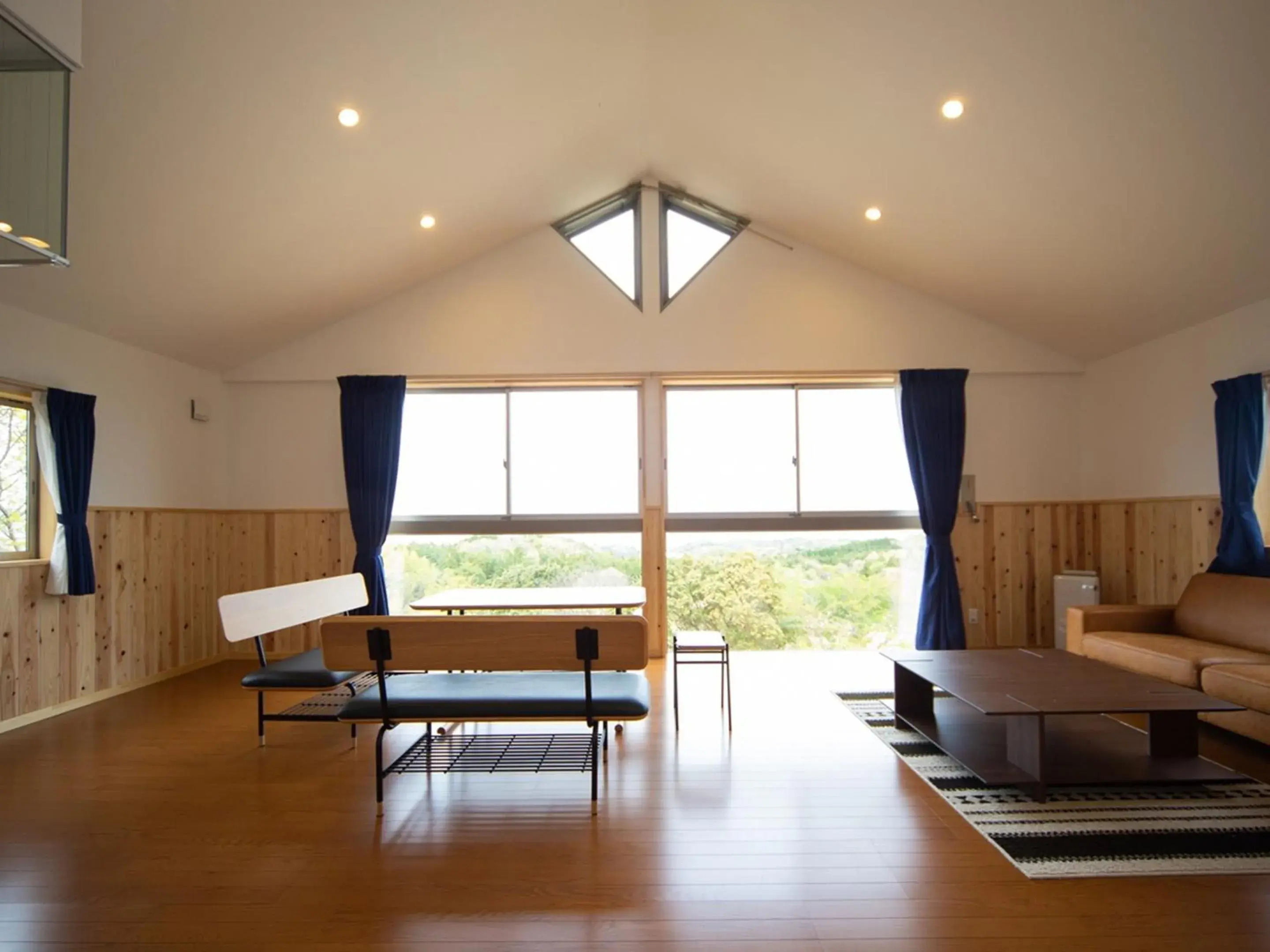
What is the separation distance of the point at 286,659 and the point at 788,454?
12.8 feet

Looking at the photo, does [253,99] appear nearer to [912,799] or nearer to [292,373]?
[292,373]

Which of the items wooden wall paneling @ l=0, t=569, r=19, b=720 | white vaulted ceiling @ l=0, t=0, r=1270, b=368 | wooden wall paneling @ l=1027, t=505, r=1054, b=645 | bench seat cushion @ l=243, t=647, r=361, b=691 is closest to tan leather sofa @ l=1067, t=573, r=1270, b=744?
wooden wall paneling @ l=1027, t=505, r=1054, b=645

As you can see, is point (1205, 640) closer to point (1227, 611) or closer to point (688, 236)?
point (1227, 611)

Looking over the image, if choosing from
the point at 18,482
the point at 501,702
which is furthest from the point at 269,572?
the point at 501,702

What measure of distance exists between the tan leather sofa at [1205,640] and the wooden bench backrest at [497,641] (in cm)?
279

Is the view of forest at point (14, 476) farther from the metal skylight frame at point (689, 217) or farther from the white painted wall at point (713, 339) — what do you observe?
the metal skylight frame at point (689, 217)

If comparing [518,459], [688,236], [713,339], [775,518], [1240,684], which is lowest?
[1240,684]

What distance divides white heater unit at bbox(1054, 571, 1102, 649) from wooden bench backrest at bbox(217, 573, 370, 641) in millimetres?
4930

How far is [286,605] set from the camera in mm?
3807

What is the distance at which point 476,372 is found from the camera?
5.63 meters

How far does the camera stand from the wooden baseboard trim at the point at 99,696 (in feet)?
12.7

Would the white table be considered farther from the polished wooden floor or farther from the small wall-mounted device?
the small wall-mounted device

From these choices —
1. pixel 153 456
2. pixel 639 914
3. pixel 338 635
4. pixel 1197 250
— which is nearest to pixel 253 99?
pixel 338 635

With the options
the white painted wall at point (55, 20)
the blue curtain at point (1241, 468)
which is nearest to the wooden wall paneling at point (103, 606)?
the white painted wall at point (55, 20)
